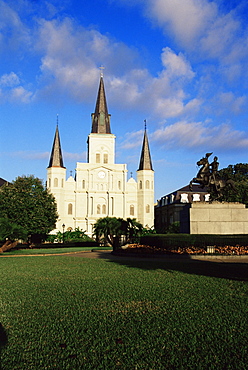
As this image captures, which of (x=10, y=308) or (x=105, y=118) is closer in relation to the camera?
(x=10, y=308)

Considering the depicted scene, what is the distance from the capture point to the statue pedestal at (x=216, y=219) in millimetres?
19062

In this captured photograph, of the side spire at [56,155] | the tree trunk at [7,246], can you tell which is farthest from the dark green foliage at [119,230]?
the side spire at [56,155]

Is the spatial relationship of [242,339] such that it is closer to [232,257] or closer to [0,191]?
[232,257]

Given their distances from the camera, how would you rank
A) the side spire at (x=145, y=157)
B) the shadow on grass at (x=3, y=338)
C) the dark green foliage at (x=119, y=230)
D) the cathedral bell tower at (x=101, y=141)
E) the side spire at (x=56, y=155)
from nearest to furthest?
the shadow on grass at (x=3, y=338) < the dark green foliage at (x=119, y=230) < the side spire at (x=56, y=155) < the side spire at (x=145, y=157) < the cathedral bell tower at (x=101, y=141)

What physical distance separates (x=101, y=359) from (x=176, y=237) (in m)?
13.9

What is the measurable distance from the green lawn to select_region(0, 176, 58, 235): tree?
35.0 m

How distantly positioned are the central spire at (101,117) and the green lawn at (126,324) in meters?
72.9

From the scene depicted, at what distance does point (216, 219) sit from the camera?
1919cm

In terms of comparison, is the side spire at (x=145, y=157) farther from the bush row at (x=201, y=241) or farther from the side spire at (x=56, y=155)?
the bush row at (x=201, y=241)

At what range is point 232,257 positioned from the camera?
15992 mm

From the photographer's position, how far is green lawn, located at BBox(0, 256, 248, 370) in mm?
3811

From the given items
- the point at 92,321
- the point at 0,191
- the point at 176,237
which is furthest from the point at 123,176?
the point at 92,321

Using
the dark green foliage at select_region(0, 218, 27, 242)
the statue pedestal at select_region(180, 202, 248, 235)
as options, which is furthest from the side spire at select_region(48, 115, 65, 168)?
the statue pedestal at select_region(180, 202, 248, 235)

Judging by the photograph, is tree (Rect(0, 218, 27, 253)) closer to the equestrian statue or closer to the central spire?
the equestrian statue
